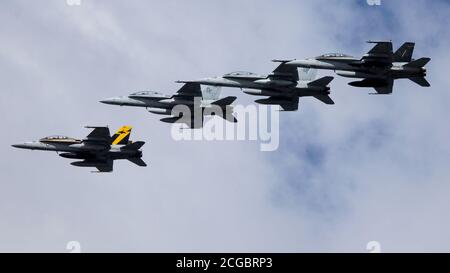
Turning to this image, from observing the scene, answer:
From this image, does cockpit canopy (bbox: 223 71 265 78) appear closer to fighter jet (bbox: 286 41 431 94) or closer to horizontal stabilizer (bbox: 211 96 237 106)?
horizontal stabilizer (bbox: 211 96 237 106)

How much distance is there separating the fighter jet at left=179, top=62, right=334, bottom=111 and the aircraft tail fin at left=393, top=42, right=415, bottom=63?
27.4ft

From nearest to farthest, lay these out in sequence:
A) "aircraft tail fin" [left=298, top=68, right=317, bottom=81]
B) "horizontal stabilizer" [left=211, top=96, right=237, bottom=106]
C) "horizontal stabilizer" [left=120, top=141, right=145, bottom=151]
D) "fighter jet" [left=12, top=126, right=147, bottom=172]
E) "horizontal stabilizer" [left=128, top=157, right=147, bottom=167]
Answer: "horizontal stabilizer" [left=211, top=96, right=237, bottom=106] → "horizontal stabilizer" [left=120, top=141, right=145, bottom=151] → "fighter jet" [left=12, top=126, right=147, bottom=172] → "aircraft tail fin" [left=298, top=68, right=317, bottom=81] → "horizontal stabilizer" [left=128, top=157, right=147, bottom=167]

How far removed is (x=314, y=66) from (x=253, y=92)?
7906mm

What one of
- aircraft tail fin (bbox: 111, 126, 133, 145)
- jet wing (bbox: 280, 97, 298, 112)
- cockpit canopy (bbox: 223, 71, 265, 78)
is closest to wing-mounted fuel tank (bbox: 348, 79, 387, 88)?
jet wing (bbox: 280, 97, 298, 112)

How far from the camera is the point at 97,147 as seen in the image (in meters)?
150

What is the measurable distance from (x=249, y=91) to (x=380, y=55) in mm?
16283

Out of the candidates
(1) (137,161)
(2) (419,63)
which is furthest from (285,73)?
(1) (137,161)

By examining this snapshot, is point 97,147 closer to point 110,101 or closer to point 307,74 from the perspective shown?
point 110,101

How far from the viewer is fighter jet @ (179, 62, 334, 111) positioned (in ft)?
481

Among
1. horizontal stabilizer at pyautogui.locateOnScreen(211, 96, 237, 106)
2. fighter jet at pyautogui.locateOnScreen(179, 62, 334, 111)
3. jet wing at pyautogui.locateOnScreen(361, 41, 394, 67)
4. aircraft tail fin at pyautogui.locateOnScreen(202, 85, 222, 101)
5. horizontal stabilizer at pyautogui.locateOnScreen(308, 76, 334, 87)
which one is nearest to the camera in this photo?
jet wing at pyautogui.locateOnScreen(361, 41, 394, 67)
